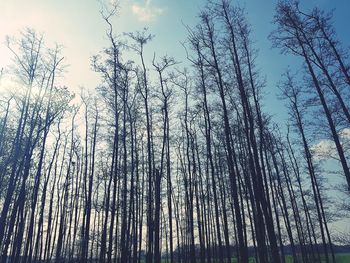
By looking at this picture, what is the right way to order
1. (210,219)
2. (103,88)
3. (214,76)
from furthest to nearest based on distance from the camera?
(210,219) < (103,88) < (214,76)

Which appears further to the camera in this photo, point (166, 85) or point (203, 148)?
point (203, 148)

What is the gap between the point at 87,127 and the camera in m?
24.4

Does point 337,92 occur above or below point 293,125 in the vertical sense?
below

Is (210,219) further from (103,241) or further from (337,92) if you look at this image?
(337,92)

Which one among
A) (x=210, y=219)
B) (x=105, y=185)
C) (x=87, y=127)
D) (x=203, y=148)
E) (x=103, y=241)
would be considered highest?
(x=87, y=127)

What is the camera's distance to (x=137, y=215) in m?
25.2

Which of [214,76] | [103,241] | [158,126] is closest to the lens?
[214,76]

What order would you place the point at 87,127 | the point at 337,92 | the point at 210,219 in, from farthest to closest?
the point at 210,219 → the point at 87,127 → the point at 337,92

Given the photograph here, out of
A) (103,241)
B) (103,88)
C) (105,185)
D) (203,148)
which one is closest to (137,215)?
(105,185)

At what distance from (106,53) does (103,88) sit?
265 cm

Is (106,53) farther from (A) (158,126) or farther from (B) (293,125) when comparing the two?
(B) (293,125)

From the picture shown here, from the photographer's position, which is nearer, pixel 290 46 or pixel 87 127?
pixel 290 46

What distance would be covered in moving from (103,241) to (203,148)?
11.6m

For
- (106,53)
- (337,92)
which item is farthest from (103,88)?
(337,92)
